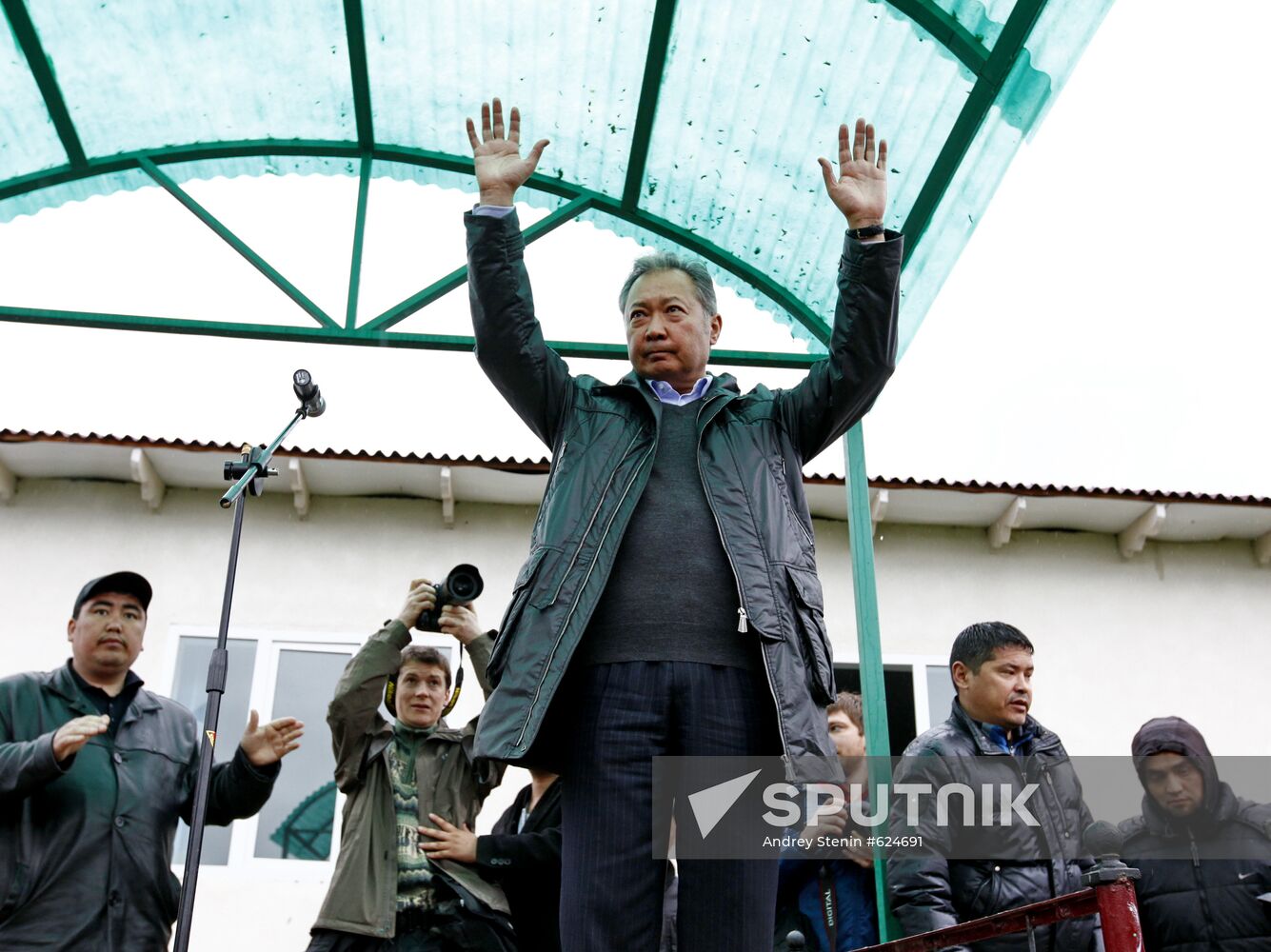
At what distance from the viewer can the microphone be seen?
4.07 m

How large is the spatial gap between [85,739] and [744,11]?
2.93m

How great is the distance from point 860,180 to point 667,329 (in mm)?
519

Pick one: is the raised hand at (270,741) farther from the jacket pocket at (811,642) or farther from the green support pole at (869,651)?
the jacket pocket at (811,642)

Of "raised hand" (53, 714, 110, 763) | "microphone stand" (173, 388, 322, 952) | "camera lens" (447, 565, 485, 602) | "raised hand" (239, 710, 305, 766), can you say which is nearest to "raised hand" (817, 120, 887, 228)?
"camera lens" (447, 565, 485, 602)

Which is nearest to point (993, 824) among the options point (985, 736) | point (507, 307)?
point (985, 736)

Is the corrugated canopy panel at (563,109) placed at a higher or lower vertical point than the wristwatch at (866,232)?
higher

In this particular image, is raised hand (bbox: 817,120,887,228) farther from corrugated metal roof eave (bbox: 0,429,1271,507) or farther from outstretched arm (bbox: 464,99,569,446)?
corrugated metal roof eave (bbox: 0,429,1271,507)

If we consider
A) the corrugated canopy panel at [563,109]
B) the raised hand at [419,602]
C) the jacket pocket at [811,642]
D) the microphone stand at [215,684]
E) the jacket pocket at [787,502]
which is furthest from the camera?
→ the corrugated canopy panel at [563,109]

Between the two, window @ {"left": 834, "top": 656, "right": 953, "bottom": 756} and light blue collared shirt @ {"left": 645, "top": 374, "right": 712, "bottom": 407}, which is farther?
window @ {"left": 834, "top": 656, "right": 953, "bottom": 756}

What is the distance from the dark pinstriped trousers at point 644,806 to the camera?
2283mm

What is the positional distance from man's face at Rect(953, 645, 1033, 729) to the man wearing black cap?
79.8 inches

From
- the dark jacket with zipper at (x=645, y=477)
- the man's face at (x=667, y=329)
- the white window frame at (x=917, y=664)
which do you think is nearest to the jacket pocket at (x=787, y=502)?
the dark jacket with zipper at (x=645, y=477)

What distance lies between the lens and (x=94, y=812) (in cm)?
367

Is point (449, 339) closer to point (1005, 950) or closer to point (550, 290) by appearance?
point (550, 290)
